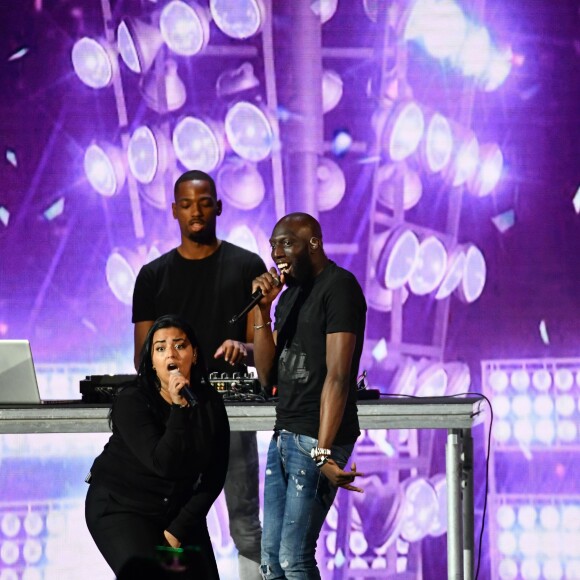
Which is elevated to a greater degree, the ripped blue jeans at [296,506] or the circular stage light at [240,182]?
the circular stage light at [240,182]

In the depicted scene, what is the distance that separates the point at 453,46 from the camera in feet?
16.1

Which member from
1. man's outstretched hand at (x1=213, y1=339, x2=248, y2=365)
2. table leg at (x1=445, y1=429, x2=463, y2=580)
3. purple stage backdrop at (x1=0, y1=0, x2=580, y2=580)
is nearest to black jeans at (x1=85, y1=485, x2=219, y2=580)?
man's outstretched hand at (x1=213, y1=339, x2=248, y2=365)

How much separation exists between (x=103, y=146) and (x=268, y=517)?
233 centimetres

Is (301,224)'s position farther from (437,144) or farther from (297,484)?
(437,144)

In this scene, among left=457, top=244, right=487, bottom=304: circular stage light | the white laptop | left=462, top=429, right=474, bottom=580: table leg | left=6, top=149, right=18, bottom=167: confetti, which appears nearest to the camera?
left=462, top=429, right=474, bottom=580: table leg

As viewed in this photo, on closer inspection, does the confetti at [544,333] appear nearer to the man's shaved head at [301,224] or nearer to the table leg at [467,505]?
the table leg at [467,505]

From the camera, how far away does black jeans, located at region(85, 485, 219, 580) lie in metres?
3.01

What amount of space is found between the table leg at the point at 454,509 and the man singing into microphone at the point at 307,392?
71cm

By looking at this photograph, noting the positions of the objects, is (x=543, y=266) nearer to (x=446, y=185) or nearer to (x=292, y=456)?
(x=446, y=185)

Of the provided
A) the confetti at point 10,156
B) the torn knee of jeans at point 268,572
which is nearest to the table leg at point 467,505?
the torn knee of jeans at point 268,572

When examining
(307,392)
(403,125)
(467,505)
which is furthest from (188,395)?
(403,125)

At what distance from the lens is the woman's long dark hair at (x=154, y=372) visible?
3.19 m

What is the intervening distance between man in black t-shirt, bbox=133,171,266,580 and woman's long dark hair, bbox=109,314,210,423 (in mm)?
812

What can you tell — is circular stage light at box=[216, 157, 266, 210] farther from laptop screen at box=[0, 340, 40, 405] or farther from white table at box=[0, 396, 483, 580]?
white table at box=[0, 396, 483, 580]
